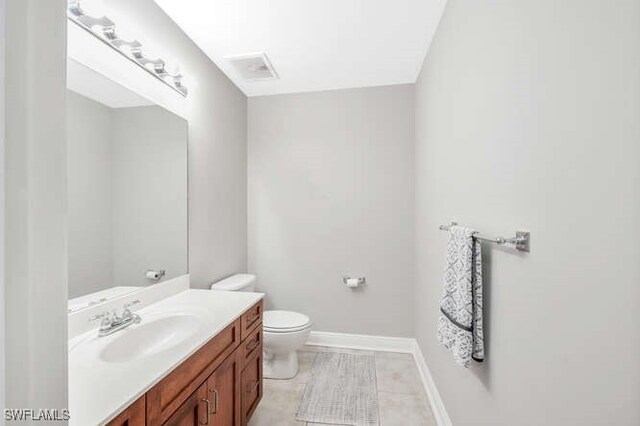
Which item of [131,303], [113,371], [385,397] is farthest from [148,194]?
[385,397]

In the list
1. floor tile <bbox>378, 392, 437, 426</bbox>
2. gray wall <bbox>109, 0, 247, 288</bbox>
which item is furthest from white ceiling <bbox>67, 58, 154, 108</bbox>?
floor tile <bbox>378, 392, 437, 426</bbox>

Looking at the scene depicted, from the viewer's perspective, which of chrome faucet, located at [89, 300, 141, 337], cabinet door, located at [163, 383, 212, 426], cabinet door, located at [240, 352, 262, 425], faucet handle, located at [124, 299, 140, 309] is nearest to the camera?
cabinet door, located at [163, 383, 212, 426]

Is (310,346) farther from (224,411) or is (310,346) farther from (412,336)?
(224,411)

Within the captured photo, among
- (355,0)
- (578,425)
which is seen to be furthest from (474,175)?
(355,0)

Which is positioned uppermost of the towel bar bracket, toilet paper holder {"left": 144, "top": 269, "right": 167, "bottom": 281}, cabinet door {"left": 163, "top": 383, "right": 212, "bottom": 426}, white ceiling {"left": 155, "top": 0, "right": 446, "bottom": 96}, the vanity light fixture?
white ceiling {"left": 155, "top": 0, "right": 446, "bottom": 96}

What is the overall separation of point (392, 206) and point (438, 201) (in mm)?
788

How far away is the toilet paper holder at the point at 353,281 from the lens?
2531 mm

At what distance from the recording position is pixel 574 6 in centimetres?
68

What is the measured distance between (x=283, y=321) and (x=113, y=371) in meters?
1.42

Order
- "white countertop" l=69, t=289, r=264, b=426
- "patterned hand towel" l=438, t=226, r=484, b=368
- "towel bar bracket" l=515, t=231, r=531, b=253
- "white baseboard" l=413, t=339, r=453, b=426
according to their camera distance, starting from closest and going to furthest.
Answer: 1. "white countertop" l=69, t=289, r=264, b=426
2. "towel bar bracket" l=515, t=231, r=531, b=253
3. "patterned hand towel" l=438, t=226, r=484, b=368
4. "white baseboard" l=413, t=339, r=453, b=426

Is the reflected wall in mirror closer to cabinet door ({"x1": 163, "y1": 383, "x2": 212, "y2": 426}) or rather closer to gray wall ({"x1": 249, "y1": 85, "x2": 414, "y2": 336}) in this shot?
cabinet door ({"x1": 163, "y1": 383, "x2": 212, "y2": 426})

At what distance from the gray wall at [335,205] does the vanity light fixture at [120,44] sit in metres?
1.16

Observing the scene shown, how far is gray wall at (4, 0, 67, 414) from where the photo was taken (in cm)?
38

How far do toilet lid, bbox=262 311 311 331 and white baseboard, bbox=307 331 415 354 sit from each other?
520 millimetres
